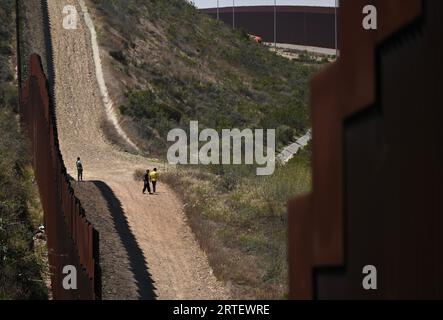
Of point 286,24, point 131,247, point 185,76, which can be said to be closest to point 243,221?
point 131,247

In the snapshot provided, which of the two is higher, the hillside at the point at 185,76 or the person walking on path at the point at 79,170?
the hillside at the point at 185,76

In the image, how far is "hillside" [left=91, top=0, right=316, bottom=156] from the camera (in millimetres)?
56125

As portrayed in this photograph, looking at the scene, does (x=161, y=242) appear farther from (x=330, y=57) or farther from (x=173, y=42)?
(x=330, y=57)

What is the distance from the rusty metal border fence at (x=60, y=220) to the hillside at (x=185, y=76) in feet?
62.1

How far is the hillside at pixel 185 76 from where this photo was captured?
184ft

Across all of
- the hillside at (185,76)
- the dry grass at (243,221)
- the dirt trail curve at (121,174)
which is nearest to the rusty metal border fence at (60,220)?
the dirt trail curve at (121,174)

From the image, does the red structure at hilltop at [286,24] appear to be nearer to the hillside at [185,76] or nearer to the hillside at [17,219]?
the hillside at [185,76]

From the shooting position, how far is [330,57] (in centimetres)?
11625

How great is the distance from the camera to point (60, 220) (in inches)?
867

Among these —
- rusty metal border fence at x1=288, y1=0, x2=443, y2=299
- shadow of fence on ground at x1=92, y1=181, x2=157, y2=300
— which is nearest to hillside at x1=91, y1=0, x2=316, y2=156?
shadow of fence on ground at x1=92, y1=181, x2=157, y2=300

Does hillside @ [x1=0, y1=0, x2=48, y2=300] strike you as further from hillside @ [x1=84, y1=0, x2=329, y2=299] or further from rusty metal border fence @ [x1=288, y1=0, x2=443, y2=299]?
rusty metal border fence @ [x1=288, y1=0, x2=443, y2=299]

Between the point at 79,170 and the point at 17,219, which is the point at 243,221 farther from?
the point at 79,170

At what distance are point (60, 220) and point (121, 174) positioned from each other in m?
15.4

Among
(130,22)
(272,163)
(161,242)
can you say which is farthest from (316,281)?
(130,22)
